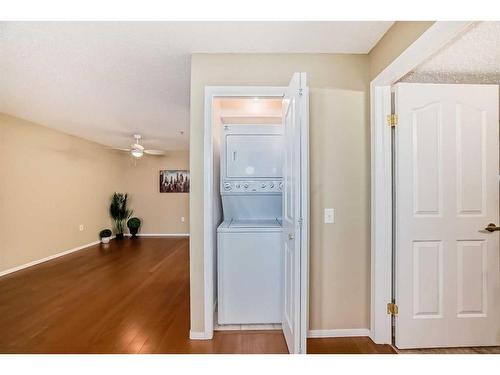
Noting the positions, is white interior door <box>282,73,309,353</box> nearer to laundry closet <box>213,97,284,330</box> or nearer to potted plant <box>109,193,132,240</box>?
laundry closet <box>213,97,284,330</box>

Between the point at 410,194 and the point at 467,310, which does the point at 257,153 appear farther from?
the point at 467,310

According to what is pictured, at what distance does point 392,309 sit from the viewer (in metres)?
1.91

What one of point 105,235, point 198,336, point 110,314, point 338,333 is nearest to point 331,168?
point 338,333

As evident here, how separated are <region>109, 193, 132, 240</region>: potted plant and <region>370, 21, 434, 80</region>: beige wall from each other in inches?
249

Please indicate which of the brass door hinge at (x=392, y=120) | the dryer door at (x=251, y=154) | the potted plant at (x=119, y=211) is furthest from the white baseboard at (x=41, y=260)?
the brass door hinge at (x=392, y=120)

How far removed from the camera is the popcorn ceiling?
5.22 feet

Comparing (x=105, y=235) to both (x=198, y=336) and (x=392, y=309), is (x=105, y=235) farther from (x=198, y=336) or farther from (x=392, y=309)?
(x=392, y=309)

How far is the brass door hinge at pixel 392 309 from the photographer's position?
1.90 metres

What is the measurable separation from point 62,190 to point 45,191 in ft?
1.22

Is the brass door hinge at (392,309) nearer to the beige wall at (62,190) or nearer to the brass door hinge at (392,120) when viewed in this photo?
the brass door hinge at (392,120)

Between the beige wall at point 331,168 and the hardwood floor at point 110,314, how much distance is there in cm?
27

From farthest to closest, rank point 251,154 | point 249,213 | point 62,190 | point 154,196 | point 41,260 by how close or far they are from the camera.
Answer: point 154,196 < point 62,190 < point 41,260 < point 249,213 < point 251,154
